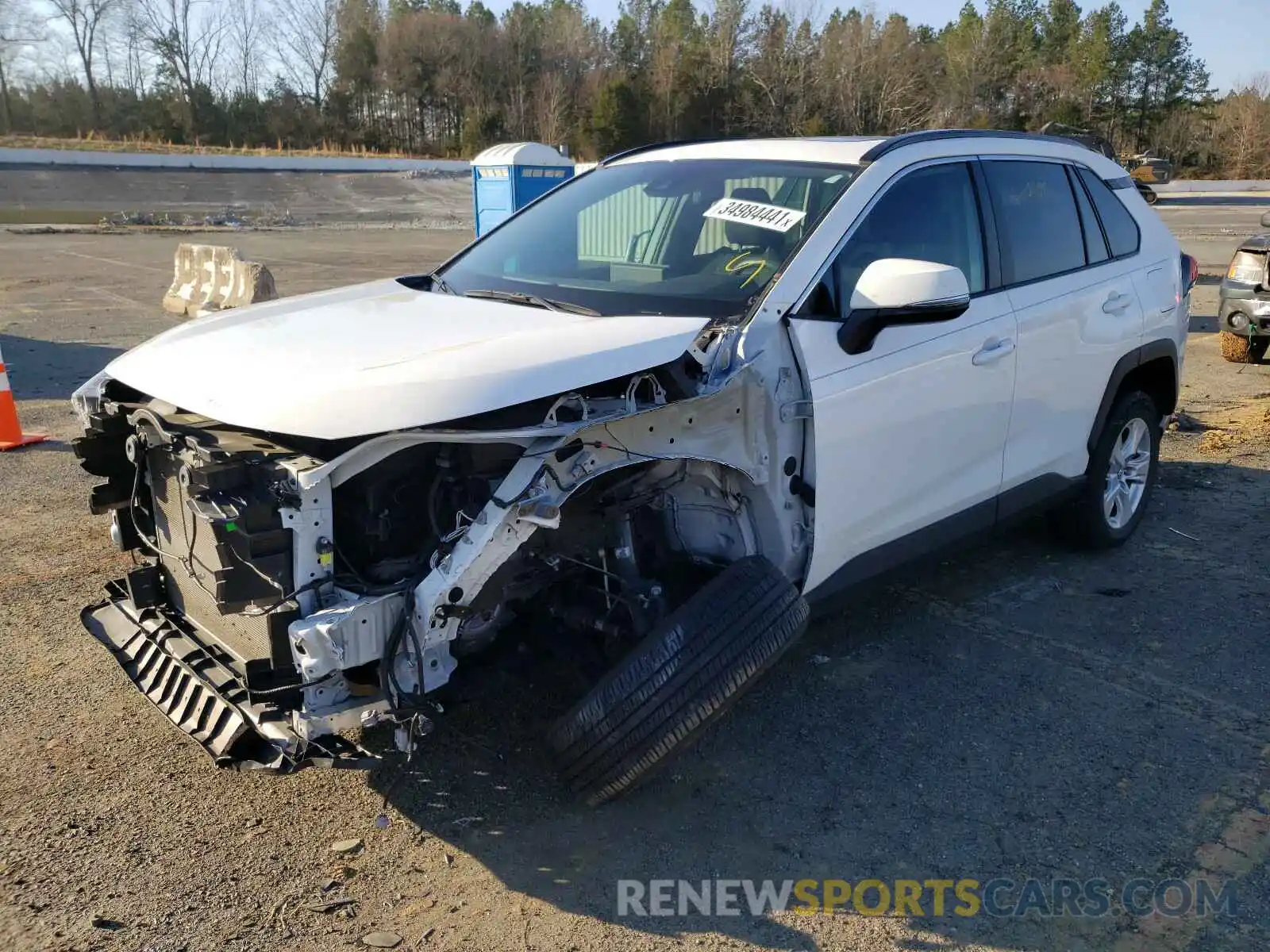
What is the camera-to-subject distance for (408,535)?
3.04 metres

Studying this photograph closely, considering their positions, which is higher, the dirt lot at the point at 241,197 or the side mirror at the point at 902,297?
the dirt lot at the point at 241,197

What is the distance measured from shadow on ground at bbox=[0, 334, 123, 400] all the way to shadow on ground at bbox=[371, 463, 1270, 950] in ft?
22.5

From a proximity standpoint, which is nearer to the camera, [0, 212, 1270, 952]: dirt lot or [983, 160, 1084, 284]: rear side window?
[0, 212, 1270, 952]: dirt lot

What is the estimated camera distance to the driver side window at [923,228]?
145 inches

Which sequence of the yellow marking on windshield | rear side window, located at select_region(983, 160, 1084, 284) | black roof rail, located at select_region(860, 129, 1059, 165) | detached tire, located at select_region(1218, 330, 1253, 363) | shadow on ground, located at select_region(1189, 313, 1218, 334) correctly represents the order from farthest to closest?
shadow on ground, located at select_region(1189, 313, 1218, 334)
detached tire, located at select_region(1218, 330, 1253, 363)
rear side window, located at select_region(983, 160, 1084, 284)
black roof rail, located at select_region(860, 129, 1059, 165)
the yellow marking on windshield

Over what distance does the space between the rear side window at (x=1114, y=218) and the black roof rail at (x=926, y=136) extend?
437 mm

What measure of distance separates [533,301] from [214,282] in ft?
36.5

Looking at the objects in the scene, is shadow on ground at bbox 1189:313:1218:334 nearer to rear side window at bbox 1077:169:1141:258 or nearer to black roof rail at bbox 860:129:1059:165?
rear side window at bbox 1077:169:1141:258

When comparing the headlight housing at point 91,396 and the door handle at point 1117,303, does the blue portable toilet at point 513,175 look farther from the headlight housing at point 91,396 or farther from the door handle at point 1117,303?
the headlight housing at point 91,396

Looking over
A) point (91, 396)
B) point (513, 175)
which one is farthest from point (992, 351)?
point (513, 175)

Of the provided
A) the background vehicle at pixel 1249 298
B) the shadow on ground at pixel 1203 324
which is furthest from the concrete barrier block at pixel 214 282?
the shadow on ground at pixel 1203 324

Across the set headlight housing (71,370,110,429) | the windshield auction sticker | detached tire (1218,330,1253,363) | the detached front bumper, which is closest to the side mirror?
the windshield auction sticker

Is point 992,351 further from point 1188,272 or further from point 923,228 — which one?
point 1188,272

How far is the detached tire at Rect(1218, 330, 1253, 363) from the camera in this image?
9.98 meters
